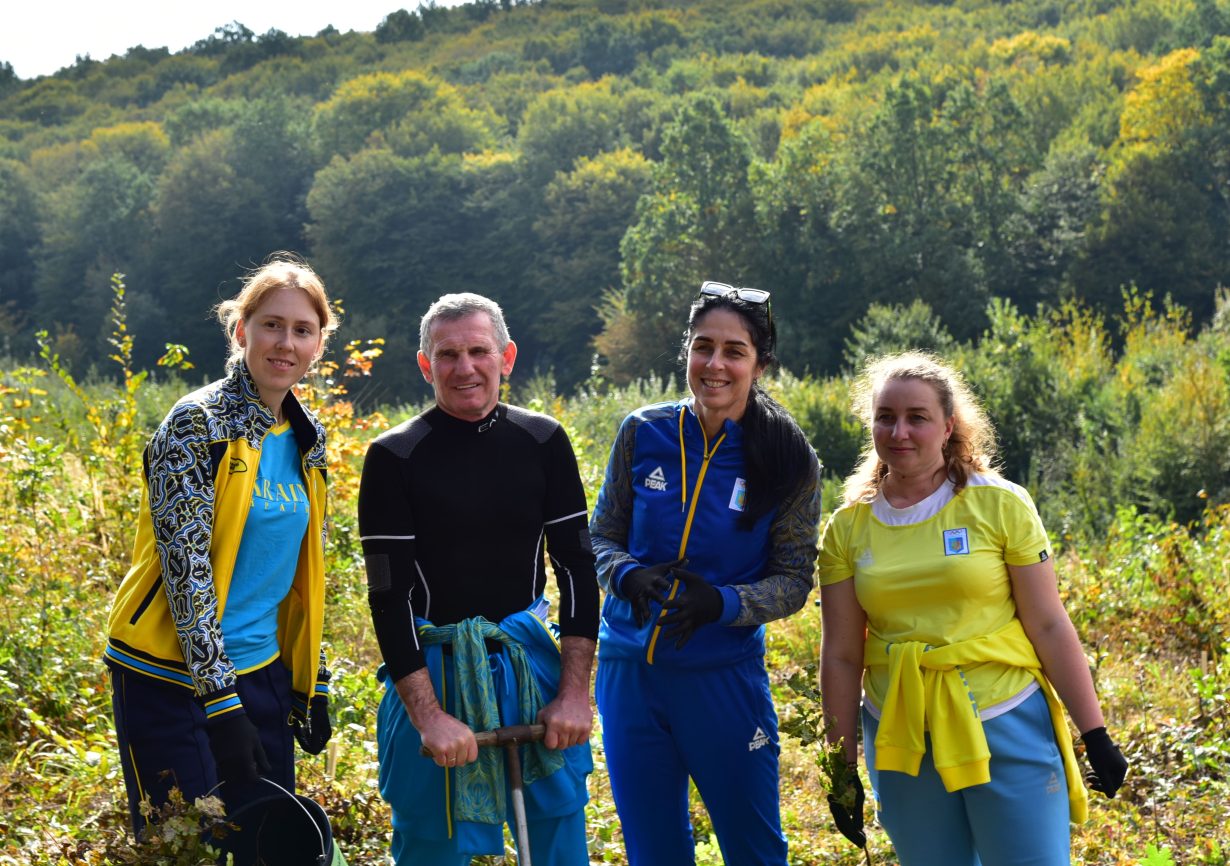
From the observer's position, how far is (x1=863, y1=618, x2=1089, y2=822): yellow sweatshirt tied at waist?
107 inches

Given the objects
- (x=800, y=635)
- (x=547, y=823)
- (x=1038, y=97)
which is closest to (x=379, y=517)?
(x=547, y=823)

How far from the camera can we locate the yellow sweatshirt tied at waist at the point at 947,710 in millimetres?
2730

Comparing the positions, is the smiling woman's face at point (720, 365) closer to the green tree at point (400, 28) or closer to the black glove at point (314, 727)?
the black glove at point (314, 727)

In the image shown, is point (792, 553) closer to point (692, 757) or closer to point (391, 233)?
point (692, 757)

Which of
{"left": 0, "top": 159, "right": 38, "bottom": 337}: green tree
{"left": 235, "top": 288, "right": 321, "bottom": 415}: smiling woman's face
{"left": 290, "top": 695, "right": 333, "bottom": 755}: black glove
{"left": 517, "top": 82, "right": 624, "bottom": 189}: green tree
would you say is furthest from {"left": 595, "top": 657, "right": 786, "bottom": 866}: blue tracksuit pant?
{"left": 0, "top": 159, "right": 38, "bottom": 337}: green tree

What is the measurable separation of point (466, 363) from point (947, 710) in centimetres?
139

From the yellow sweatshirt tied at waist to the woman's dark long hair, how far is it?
0.46 m

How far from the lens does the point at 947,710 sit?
2.76 m

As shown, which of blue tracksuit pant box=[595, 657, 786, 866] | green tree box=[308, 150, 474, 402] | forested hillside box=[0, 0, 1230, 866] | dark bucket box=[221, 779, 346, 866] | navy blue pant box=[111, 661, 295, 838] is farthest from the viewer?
green tree box=[308, 150, 474, 402]

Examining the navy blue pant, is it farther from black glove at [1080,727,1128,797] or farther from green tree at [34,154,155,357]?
green tree at [34,154,155,357]

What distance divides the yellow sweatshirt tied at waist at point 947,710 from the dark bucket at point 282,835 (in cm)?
132

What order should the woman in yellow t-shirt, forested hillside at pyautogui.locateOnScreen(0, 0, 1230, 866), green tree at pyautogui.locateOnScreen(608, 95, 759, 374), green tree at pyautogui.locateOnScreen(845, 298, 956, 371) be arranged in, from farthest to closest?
green tree at pyautogui.locateOnScreen(608, 95, 759, 374), green tree at pyautogui.locateOnScreen(845, 298, 956, 371), forested hillside at pyautogui.locateOnScreen(0, 0, 1230, 866), the woman in yellow t-shirt

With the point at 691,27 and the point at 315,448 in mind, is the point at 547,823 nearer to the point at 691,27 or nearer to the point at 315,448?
the point at 315,448

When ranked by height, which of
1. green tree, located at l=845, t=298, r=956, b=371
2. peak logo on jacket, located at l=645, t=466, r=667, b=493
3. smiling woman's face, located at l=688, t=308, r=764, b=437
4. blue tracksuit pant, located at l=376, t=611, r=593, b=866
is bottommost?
green tree, located at l=845, t=298, r=956, b=371
